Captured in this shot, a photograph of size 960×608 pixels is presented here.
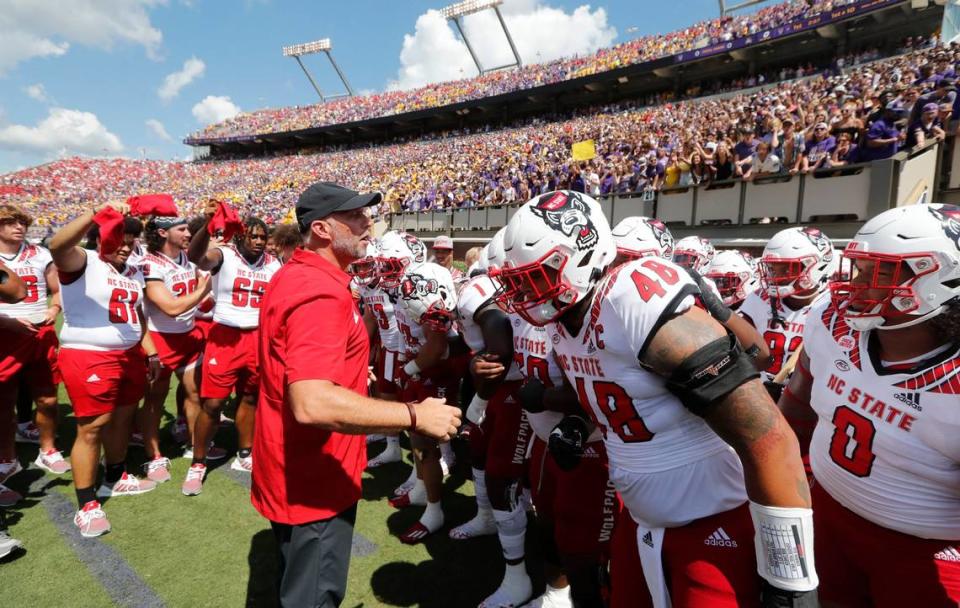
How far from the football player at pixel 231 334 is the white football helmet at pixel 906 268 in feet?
15.5

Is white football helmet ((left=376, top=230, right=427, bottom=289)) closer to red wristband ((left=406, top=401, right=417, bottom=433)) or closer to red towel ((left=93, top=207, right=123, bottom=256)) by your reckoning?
red towel ((left=93, top=207, right=123, bottom=256))

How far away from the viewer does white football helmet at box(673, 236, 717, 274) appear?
5.47m

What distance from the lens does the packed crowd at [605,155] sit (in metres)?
8.87

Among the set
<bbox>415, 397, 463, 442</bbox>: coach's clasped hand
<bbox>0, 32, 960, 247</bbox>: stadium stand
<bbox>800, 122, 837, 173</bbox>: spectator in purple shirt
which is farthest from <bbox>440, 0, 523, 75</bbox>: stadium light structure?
<bbox>415, 397, 463, 442</bbox>: coach's clasped hand

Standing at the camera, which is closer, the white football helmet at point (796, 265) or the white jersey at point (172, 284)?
the white football helmet at point (796, 265)

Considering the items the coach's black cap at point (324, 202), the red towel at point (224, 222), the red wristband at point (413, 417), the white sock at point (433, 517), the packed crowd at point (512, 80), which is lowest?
the white sock at point (433, 517)

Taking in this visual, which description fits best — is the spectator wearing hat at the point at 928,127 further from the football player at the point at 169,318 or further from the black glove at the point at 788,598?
the football player at the point at 169,318

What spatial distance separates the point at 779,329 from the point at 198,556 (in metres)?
4.64

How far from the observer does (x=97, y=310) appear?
4090mm

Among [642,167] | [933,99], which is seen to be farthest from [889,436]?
[642,167]

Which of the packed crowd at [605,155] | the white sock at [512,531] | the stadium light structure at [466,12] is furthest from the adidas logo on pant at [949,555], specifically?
the stadium light structure at [466,12]

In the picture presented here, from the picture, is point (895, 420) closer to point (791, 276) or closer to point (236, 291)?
point (791, 276)

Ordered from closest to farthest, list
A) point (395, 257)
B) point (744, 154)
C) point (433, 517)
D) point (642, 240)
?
1. point (642, 240)
2. point (433, 517)
3. point (395, 257)
4. point (744, 154)

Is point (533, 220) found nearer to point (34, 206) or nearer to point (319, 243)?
point (319, 243)
